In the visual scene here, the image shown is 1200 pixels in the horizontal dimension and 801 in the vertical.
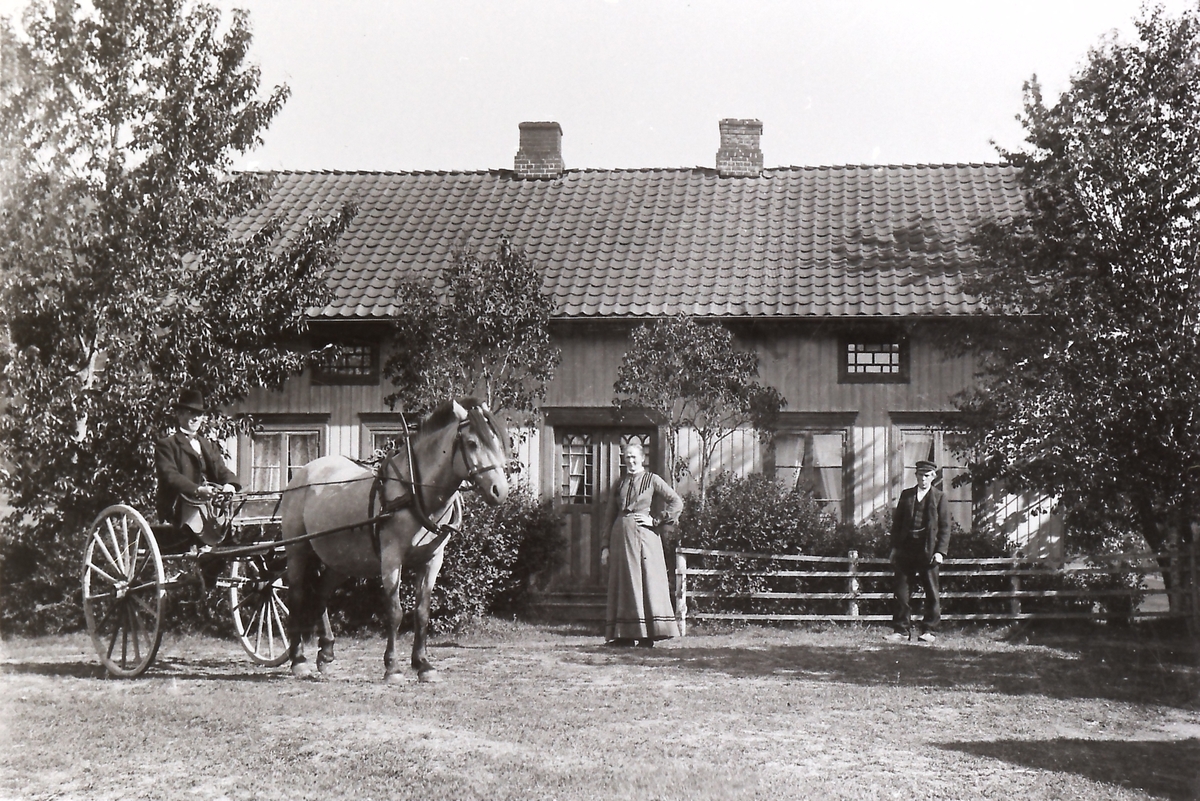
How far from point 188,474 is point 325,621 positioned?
1.66 m

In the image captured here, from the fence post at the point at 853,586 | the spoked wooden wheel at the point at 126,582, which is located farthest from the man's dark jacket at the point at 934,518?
the spoked wooden wheel at the point at 126,582

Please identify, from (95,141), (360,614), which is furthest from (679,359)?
(95,141)

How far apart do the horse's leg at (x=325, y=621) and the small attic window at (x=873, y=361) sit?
27.2 feet

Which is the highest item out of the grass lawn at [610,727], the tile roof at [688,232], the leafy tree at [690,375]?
the tile roof at [688,232]

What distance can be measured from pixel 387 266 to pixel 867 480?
298 inches

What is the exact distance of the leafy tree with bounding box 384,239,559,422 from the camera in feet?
39.2

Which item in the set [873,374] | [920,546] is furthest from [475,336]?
[873,374]

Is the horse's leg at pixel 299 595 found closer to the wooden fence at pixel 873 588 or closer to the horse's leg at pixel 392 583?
the horse's leg at pixel 392 583

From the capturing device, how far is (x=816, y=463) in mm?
14727

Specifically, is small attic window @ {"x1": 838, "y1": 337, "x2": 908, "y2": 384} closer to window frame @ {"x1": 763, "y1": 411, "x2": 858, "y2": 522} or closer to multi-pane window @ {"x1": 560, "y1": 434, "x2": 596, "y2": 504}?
window frame @ {"x1": 763, "y1": 411, "x2": 858, "y2": 522}

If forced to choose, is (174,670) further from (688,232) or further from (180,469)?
(688,232)

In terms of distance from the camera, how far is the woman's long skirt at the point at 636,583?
34.8ft

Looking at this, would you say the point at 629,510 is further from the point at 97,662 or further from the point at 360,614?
the point at 97,662

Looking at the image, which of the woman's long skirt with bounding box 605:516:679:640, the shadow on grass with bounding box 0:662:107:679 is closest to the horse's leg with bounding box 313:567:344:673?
the shadow on grass with bounding box 0:662:107:679
